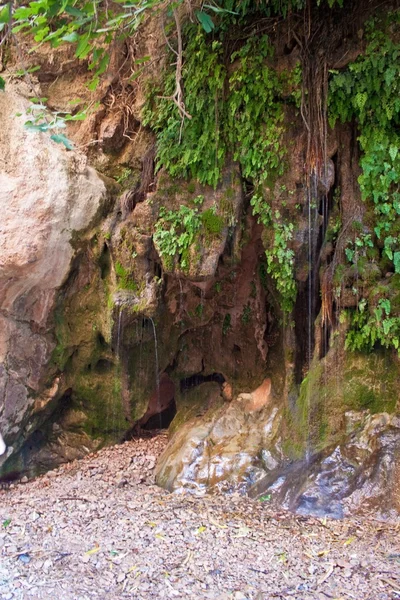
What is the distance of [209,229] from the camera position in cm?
671

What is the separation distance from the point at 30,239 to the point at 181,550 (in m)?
4.15

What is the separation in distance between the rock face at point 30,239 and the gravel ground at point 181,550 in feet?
5.30

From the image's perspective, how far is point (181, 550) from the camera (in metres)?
5.41

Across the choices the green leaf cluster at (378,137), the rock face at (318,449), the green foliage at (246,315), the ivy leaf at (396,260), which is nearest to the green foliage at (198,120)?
the green leaf cluster at (378,137)

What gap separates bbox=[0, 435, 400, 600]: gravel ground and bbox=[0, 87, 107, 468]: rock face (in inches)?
63.5

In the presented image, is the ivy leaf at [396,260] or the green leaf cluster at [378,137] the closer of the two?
the green leaf cluster at [378,137]

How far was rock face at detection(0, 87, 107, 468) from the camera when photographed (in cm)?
657

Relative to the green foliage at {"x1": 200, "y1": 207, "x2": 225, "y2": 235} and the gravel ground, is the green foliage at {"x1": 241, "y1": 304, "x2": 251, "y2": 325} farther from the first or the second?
the gravel ground

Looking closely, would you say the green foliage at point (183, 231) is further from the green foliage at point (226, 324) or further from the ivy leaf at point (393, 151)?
the ivy leaf at point (393, 151)

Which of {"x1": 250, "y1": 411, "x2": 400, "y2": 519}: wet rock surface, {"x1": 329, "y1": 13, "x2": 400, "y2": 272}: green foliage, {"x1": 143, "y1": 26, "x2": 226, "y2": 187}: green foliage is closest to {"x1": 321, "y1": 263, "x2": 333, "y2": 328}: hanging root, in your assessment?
{"x1": 329, "y1": 13, "x2": 400, "y2": 272}: green foliage

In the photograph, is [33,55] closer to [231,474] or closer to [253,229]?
[253,229]

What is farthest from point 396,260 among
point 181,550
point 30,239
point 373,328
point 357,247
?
point 30,239

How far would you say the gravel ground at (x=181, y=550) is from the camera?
4.79 m

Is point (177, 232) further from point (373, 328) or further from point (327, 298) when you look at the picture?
point (373, 328)
